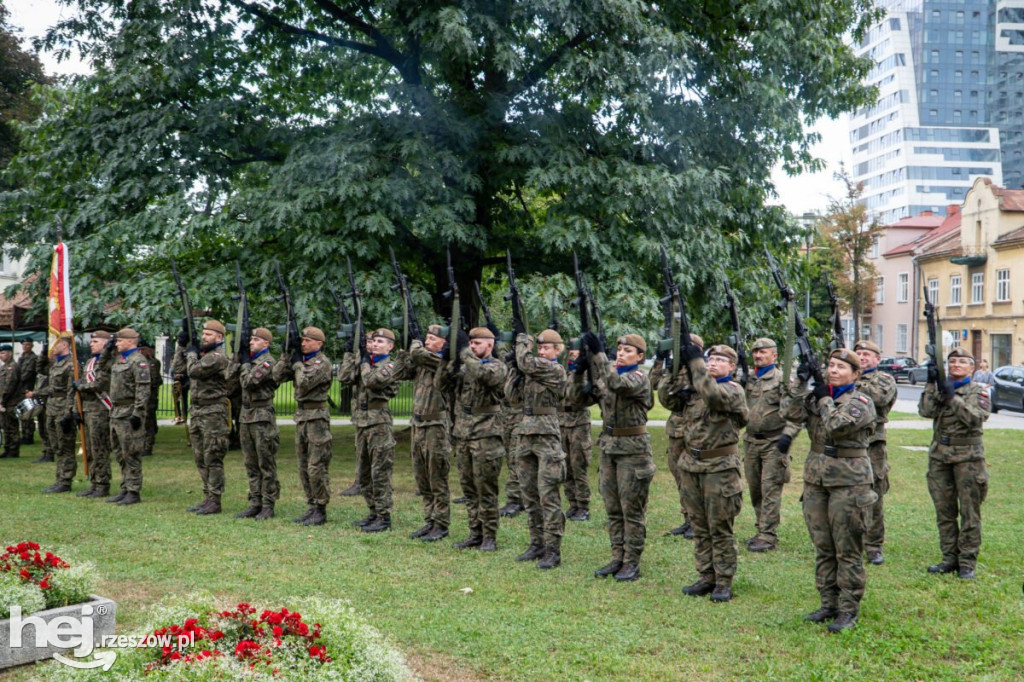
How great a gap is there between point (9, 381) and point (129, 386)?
6.33m

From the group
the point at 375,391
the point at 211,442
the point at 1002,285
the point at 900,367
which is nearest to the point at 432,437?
the point at 375,391

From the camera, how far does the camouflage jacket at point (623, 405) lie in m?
7.53

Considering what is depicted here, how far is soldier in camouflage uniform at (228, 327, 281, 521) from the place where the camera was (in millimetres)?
10055

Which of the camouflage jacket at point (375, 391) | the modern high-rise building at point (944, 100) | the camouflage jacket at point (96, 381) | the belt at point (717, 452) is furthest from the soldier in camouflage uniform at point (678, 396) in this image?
the modern high-rise building at point (944, 100)

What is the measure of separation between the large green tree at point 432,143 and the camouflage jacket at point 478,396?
13.1 feet

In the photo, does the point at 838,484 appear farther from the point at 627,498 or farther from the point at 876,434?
the point at 876,434

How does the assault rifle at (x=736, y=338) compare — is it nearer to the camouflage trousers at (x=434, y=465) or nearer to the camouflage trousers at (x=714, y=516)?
the camouflage trousers at (x=714, y=516)

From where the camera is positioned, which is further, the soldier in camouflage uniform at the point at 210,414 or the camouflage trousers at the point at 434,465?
the soldier in camouflage uniform at the point at 210,414

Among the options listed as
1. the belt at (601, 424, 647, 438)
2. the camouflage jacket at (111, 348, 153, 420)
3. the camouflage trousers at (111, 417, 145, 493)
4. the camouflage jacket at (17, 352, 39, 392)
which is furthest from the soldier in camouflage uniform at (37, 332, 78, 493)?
the belt at (601, 424, 647, 438)

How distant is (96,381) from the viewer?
1143 centimetres

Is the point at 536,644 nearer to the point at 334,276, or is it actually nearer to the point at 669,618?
the point at 669,618

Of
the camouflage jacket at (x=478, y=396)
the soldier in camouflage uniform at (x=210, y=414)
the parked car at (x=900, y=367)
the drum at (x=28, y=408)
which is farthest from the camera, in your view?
the parked car at (x=900, y=367)

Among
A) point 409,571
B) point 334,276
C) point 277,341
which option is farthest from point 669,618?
point 277,341

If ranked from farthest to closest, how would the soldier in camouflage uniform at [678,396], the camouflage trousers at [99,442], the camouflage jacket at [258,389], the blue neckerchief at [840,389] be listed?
the camouflage trousers at [99,442] → the camouflage jacket at [258,389] → the soldier in camouflage uniform at [678,396] → the blue neckerchief at [840,389]
